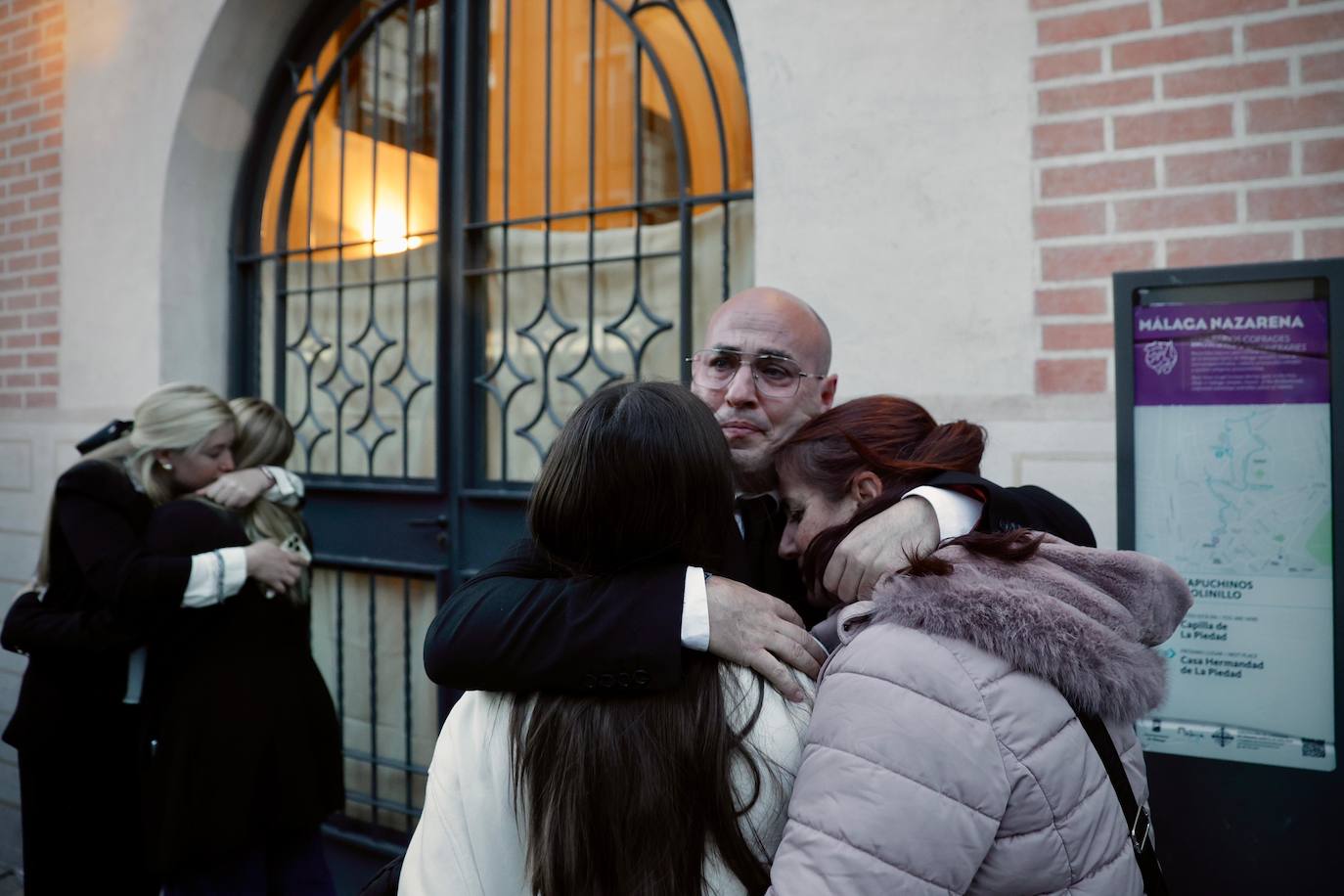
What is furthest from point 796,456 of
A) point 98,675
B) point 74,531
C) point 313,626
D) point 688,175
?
point 313,626

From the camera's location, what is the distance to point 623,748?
1168 mm

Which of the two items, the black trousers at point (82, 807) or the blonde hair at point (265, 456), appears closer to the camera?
the blonde hair at point (265, 456)

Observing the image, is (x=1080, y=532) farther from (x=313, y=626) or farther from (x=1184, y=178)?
(x=313, y=626)

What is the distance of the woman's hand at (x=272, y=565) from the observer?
2.77 meters

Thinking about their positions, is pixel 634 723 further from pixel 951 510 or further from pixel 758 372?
pixel 758 372

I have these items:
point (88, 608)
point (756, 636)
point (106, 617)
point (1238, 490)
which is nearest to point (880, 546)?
point (756, 636)

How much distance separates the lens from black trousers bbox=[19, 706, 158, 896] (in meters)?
3.09

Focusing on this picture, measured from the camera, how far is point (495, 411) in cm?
375

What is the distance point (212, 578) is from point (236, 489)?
0.30 metres

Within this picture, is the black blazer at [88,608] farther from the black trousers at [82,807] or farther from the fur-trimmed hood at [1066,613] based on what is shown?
the fur-trimmed hood at [1066,613]

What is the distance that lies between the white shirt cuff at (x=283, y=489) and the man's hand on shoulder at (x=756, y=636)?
2.16 metres

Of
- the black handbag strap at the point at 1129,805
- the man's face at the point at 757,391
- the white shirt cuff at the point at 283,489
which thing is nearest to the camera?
the black handbag strap at the point at 1129,805

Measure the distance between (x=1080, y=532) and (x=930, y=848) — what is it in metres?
0.81

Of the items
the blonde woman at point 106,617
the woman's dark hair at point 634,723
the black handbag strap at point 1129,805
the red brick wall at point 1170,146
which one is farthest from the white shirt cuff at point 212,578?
the black handbag strap at point 1129,805
